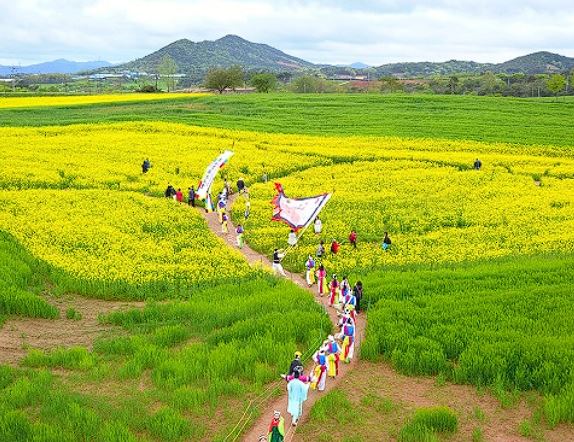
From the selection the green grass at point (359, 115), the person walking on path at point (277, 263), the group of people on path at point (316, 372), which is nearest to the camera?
the group of people on path at point (316, 372)

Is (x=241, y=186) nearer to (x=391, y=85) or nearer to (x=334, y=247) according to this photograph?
(x=334, y=247)

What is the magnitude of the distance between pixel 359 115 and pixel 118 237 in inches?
1897

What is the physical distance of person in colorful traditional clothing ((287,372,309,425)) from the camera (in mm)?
12102

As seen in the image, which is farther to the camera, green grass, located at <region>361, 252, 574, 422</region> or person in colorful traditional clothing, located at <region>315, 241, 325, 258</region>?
person in colorful traditional clothing, located at <region>315, 241, 325, 258</region>

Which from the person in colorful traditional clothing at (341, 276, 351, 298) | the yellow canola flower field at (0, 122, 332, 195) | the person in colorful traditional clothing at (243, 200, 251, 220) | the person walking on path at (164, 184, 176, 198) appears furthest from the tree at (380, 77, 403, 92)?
the person in colorful traditional clothing at (341, 276, 351, 298)

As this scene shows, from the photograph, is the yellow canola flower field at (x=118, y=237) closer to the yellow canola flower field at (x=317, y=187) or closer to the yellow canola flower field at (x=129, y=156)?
the yellow canola flower field at (x=317, y=187)

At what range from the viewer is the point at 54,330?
57.7ft


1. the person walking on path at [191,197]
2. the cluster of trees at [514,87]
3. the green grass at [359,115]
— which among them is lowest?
the person walking on path at [191,197]

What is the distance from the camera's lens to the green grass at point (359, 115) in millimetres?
58625

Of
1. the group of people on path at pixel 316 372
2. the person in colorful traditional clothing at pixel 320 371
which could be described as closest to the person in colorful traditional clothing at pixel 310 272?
the group of people on path at pixel 316 372

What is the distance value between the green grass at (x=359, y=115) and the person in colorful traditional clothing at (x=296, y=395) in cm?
4617

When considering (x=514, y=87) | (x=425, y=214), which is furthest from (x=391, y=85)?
(x=425, y=214)

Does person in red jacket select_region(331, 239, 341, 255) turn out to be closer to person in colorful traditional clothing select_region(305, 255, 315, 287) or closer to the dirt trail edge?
the dirt trail edge

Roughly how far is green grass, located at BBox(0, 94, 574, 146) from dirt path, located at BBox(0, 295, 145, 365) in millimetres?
40828
